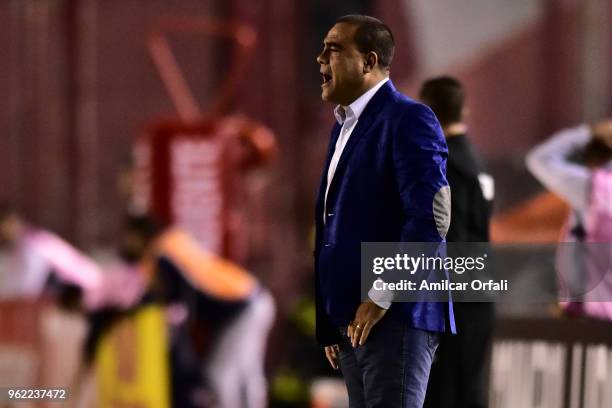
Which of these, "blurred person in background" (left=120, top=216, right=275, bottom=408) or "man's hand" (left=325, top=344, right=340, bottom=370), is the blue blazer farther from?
"blurred person in background" (left=120, top=216, right=275, bottom=408)

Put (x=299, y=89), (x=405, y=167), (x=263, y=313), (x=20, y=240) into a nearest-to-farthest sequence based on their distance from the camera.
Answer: (x=405, y=167) → (x=263, y=313) → (x=20, y=240) → (x=299, y=89)

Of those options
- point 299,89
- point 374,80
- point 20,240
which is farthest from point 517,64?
point 374,80

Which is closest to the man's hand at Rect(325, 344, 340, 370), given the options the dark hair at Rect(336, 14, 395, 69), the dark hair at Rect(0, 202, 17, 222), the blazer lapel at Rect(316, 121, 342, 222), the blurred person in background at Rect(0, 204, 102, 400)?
the blazer lapel at Rect(316, 121, 342, 222)

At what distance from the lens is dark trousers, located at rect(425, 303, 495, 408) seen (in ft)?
10.9

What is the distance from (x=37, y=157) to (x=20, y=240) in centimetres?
146

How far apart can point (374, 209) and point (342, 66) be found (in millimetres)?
313

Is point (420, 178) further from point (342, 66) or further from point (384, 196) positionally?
point (342, 66)

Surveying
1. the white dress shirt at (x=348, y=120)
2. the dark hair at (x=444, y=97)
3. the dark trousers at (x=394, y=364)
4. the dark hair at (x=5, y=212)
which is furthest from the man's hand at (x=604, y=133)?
the dark hair at (x=5, y=212)

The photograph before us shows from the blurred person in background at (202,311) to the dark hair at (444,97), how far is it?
2.92 metres

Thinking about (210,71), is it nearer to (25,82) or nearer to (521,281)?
(25,82)

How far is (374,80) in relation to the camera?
8.33ft

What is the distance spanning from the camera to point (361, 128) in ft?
8.23

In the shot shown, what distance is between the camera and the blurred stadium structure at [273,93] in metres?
6.79

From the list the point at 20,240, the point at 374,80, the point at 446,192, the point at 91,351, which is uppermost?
the point at 374,80
